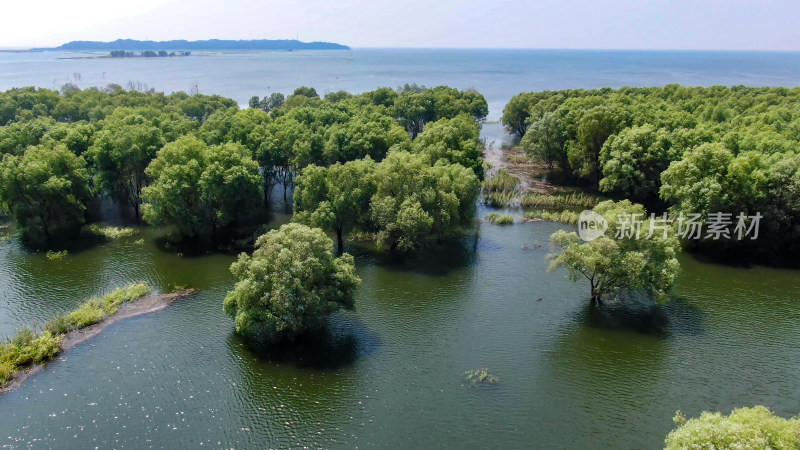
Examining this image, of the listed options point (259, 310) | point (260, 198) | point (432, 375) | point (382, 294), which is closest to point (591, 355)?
point (432, 375)

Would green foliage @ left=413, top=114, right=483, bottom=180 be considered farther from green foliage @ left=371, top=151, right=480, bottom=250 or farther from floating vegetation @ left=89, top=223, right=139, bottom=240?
floating vegetation @ left=89, top=223, right=139, bottom=240

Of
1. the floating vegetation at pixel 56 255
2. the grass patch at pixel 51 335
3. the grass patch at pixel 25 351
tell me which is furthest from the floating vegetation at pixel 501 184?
the grass patch at pixel 25 351

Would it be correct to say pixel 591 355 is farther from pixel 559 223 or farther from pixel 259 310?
pixel 559 223

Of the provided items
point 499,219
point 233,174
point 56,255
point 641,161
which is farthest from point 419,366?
point 641,161

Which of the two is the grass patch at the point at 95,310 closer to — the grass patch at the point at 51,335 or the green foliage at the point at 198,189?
the grass patch at the point at 51,335

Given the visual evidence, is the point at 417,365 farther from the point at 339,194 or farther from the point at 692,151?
the point at 692,151

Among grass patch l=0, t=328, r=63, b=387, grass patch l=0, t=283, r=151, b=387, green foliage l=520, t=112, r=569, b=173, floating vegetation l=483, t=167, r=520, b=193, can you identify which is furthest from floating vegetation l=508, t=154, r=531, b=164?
grass patch l=0, t=328, r=63, b=387
